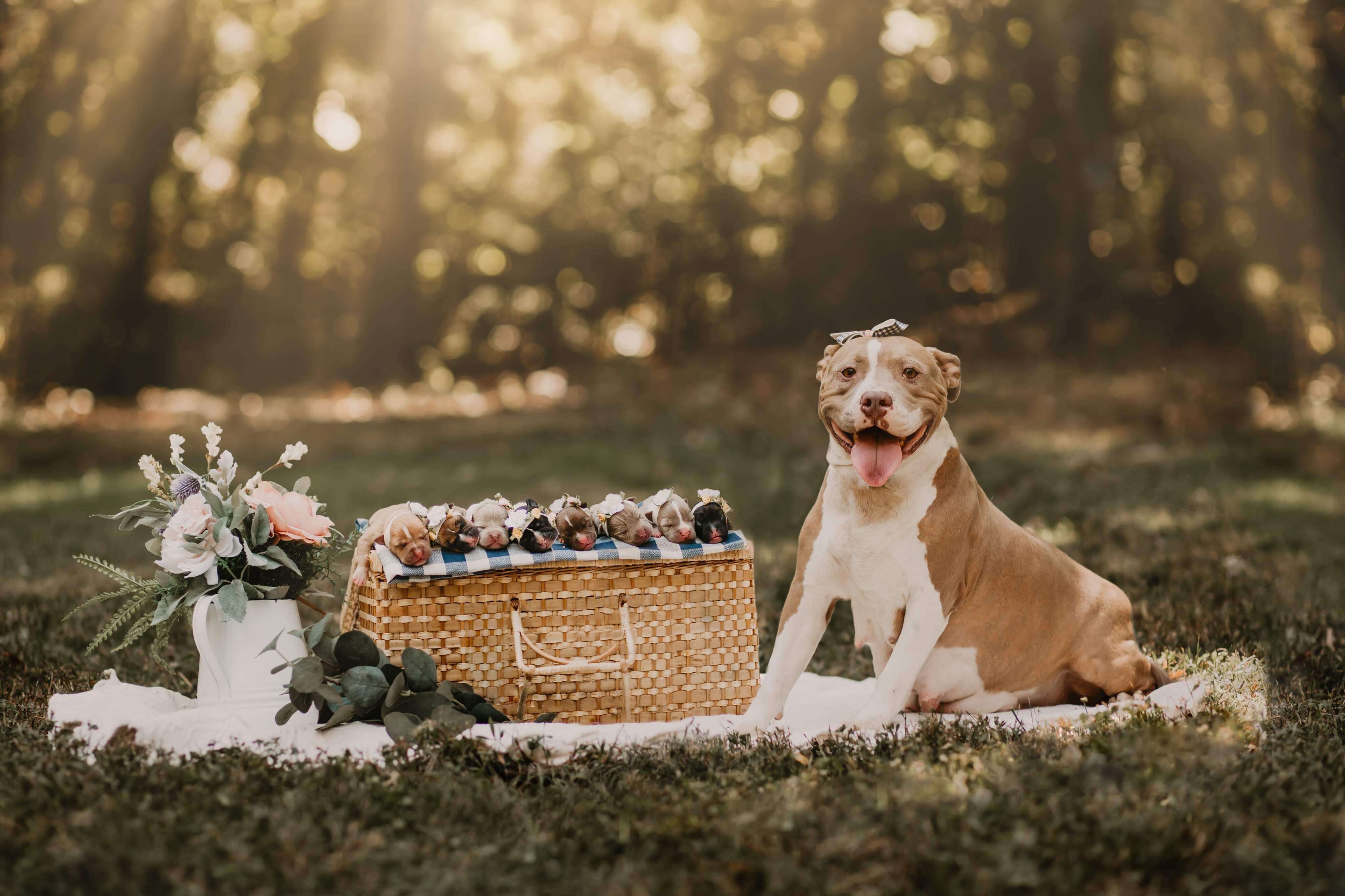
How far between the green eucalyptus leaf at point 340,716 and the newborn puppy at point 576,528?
92 centimetres

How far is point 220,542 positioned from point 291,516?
27 centimetres

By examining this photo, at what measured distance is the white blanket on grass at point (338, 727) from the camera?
357 cm

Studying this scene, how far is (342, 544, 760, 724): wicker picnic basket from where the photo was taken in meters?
4.08

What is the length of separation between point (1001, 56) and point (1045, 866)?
15.5 m

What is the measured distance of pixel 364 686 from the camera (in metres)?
3.71

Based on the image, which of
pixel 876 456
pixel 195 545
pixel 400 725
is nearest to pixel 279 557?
pixel 195 545

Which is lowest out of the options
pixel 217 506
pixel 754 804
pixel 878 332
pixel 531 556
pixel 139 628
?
pixel 754 804

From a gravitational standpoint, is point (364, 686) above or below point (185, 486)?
below

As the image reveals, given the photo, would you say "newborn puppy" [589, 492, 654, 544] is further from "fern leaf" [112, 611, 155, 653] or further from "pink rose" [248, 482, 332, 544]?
"fern leaf" [112, 611, 155, 653]

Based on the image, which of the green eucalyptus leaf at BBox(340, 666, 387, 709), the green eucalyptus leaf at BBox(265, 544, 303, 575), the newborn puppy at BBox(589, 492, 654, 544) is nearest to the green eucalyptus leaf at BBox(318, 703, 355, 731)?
the green eucalyptus leaf at BBox(340, 666, 387, 709)

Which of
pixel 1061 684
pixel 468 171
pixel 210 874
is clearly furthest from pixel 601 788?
pixel 468 171

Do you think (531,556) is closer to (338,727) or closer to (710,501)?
(710,501)

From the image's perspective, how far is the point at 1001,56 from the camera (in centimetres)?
1653

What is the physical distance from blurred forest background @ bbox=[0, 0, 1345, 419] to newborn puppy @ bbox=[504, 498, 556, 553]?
11.3 metres
